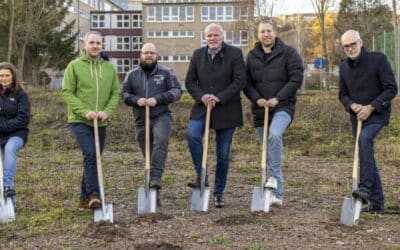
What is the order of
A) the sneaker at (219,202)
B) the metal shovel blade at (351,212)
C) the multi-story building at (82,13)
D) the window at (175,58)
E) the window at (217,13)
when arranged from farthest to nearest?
the multi-story building at (82,13), the window at (175,58), the window at (217,13), the sneaker at (219,202), the metal shovel blade at (351,212)

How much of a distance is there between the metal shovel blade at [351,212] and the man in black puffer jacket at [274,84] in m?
0.88

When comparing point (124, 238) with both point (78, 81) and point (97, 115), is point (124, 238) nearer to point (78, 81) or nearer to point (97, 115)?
point (97, 115)

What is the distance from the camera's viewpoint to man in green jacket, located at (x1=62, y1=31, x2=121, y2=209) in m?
6.66

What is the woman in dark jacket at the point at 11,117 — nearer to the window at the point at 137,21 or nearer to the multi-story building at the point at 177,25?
the multi-story building at the point at 177,25

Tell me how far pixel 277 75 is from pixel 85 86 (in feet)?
7.24

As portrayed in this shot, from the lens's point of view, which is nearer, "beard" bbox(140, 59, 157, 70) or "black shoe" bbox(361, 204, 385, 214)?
"black shoe" bbox(361, 204, 385, 214)

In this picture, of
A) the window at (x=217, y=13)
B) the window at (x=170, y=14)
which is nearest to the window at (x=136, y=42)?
the window at (x=170, y=14)

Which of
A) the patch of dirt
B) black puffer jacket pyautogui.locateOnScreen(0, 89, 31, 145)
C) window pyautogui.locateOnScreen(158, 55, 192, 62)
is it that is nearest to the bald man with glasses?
the patch of dirt

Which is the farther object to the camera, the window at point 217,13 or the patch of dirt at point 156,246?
the window at point 217,13

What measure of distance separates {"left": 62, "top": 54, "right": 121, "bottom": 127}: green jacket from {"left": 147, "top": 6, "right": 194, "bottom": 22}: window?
5412 cm

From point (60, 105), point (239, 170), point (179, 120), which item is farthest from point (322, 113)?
point (60, 105)

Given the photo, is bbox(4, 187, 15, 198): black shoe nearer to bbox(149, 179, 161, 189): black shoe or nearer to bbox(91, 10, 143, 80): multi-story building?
bbox(149, 179, 161, 189): black shoe

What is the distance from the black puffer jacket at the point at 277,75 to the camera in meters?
6.78

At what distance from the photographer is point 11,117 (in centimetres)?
690
